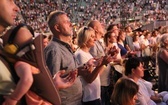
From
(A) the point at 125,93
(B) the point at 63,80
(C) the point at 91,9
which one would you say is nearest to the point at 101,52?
(A) the point at 125,93

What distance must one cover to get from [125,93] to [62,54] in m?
0.72

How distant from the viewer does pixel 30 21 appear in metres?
34.4

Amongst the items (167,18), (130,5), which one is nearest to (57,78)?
→ (167,18)

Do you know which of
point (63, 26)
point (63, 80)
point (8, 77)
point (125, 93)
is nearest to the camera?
point (8, 77)

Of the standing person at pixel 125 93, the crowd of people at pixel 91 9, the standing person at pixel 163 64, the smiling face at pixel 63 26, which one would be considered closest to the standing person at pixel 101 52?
the standing person at pixel 163 64

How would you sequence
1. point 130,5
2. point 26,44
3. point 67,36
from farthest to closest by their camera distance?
point 130,5
point 67,36
point 26,44

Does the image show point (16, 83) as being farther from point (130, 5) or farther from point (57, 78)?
point (130, 5)

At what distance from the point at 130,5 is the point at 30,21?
10.7m

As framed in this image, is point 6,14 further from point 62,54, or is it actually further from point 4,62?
point 62,54

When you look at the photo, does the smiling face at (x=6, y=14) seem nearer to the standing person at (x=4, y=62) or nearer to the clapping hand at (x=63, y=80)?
the standing person at (x=4, y=62)

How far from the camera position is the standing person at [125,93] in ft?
10.2

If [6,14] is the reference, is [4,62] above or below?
below

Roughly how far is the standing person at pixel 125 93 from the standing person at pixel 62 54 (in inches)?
13.9

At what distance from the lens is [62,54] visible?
283 centimetres
